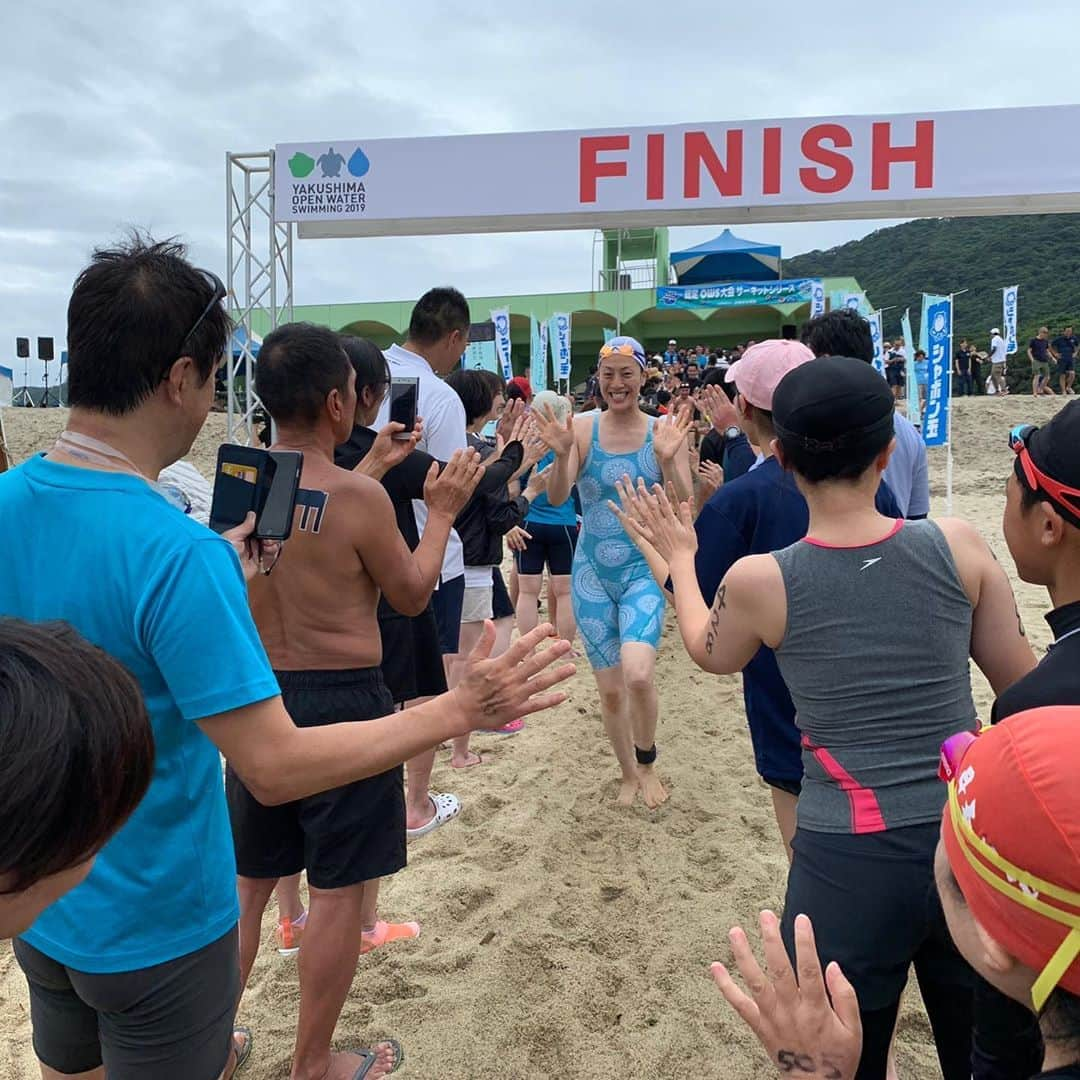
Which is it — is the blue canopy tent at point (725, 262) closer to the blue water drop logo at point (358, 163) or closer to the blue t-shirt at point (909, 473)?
the blue water drop logo at point (358, 163)

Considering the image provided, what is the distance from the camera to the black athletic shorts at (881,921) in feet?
4.90

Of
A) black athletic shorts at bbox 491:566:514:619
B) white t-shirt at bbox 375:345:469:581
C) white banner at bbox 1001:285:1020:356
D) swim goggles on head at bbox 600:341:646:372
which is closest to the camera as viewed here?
white t-shirt at bbox 375:345:469:581

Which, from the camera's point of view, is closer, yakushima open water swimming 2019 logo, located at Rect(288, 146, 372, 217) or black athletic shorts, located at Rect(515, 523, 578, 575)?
black athletic shorts, located at Rect(515, 523, 578, 575)

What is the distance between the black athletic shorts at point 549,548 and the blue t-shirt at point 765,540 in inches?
120

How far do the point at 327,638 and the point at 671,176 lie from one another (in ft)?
24.3

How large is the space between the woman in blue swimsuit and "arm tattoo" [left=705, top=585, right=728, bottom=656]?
69.9 inches

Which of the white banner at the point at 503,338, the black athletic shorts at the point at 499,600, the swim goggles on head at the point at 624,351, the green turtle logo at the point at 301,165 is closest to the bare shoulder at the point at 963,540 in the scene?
the swim goggles on head at the point at 624,351

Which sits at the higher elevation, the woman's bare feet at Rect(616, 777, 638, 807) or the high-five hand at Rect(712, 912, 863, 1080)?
the high-five hand at Rect(712, 912, 863, 1080)

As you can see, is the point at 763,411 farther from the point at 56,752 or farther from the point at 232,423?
the point at 232,423

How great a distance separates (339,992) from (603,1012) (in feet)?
2.59

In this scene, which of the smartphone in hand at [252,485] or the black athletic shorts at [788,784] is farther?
the black athletic shorts at [788,784]

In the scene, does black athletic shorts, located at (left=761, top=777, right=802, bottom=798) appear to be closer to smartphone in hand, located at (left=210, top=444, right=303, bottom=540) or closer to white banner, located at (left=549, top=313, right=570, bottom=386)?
smartphone in hand, located at (left=210, top=444, right=303, bottom=540)

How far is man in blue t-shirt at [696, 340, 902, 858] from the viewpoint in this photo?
2125mm

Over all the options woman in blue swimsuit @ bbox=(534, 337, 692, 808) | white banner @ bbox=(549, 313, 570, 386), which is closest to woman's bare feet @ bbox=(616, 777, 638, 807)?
woman in blue swimsuit @ bbox=(534, 337, 692, 808)
